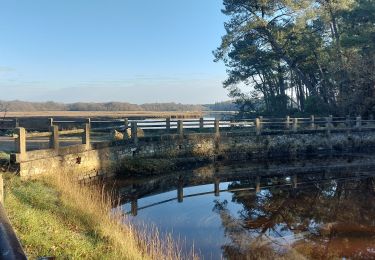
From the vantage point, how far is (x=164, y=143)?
58.6 ft

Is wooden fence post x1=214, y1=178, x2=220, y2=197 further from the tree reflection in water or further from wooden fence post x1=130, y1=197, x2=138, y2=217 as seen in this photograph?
wooden fence post x1=130, y1=197, x2=138, y2=217

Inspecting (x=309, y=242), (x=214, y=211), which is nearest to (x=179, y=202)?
(x=214, y=211)

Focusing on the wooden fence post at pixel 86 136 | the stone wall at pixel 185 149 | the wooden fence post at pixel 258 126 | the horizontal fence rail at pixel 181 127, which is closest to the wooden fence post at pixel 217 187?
the horizontal fence rail at pixel 181 127

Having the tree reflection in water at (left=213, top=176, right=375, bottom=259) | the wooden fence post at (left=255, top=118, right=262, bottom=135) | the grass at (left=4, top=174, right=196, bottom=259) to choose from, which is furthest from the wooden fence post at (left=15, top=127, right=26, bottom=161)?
the wooden fence post at (left=255, top=118, right=262, bottom=135)

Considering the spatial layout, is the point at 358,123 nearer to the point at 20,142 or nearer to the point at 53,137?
the point at 53,137

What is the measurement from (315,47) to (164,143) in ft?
53.6

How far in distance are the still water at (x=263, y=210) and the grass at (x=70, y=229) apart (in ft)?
4.53

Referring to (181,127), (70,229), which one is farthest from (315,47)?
(70,229)

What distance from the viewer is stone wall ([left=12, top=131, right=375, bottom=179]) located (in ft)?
38.1

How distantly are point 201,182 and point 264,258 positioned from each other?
25.5 ft

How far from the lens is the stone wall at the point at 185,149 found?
11.6m

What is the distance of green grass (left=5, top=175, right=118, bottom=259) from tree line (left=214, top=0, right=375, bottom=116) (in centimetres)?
2158

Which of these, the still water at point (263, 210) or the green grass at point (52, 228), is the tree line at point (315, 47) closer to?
the still water at point (263, 210)

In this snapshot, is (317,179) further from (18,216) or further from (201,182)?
(18,216)
